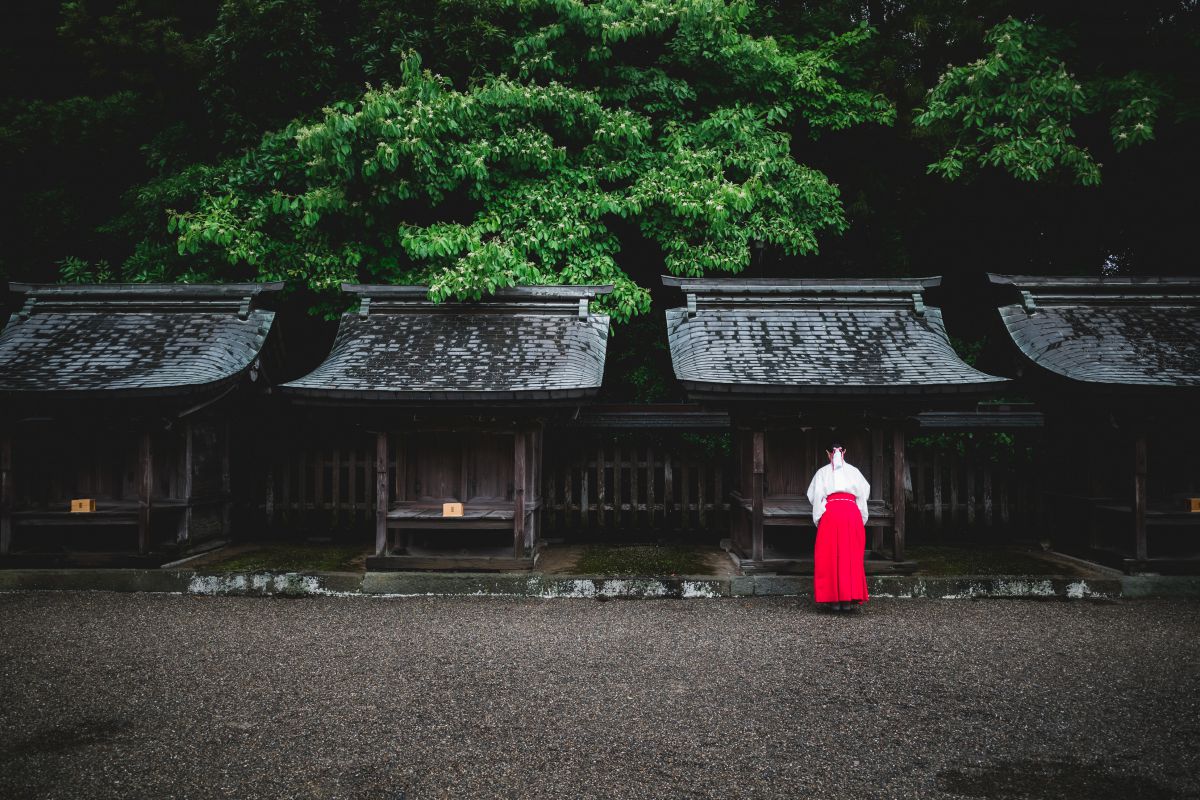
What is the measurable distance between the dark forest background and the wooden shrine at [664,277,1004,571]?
3.72 m

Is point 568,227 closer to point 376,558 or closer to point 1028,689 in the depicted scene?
point 376,558

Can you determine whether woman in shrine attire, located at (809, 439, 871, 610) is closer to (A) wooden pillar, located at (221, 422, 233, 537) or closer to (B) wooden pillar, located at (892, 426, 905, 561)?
(B) wooden pillar, located at (892, 426, 905, 561)

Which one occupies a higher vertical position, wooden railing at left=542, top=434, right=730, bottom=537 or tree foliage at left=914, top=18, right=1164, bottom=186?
tree foliage at left=914, top=18, right=1164, bottom=186

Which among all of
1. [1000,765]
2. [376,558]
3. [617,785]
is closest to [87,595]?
[376,558]

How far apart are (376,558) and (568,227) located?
6093 millimetres

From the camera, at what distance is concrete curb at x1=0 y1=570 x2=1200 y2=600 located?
8.18 meters

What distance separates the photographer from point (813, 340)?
361 inches

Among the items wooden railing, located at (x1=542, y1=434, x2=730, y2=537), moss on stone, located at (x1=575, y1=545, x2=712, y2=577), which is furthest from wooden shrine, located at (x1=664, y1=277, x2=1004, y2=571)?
wooden railing, located at (x1=542, y1=434, x2=730, y2=537)

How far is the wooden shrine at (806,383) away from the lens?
812 centimetres

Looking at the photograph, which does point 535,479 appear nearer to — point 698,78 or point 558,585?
point 558,585

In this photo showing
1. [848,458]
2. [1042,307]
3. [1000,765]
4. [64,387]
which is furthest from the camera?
[1042,307]

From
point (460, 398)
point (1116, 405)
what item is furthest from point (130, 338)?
point (1116, 405)

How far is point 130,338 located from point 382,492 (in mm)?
4386

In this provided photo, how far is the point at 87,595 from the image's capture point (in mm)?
8273
